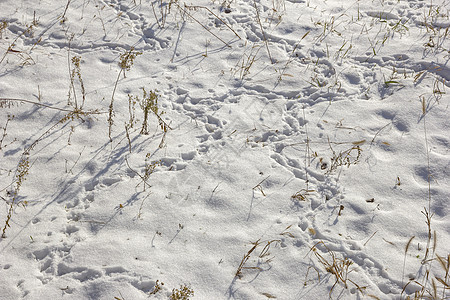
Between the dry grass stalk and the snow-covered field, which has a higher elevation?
the snow-covered field

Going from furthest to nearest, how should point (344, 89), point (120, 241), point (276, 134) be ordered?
point (344, 89)
point (276, 134)
point (120, 241)

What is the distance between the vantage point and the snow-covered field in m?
2.76

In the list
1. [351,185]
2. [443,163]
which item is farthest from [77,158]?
[443,163]

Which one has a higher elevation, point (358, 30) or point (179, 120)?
point (358, 30)

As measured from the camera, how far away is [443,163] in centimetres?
351

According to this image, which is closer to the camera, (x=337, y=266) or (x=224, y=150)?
(x=337, y=266)

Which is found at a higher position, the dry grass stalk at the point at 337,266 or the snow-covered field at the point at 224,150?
the snow-covered field at the point at 224,150

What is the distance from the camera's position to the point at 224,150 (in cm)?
371

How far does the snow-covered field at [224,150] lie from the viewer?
2.76 metres

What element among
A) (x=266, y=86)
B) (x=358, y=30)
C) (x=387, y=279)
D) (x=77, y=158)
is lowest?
(x=387, y=279)

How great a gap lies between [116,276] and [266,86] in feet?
8.78

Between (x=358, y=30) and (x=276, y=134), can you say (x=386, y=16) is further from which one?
(x=276, y=134)

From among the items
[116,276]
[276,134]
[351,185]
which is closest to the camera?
[116,276]

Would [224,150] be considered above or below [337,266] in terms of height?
above
